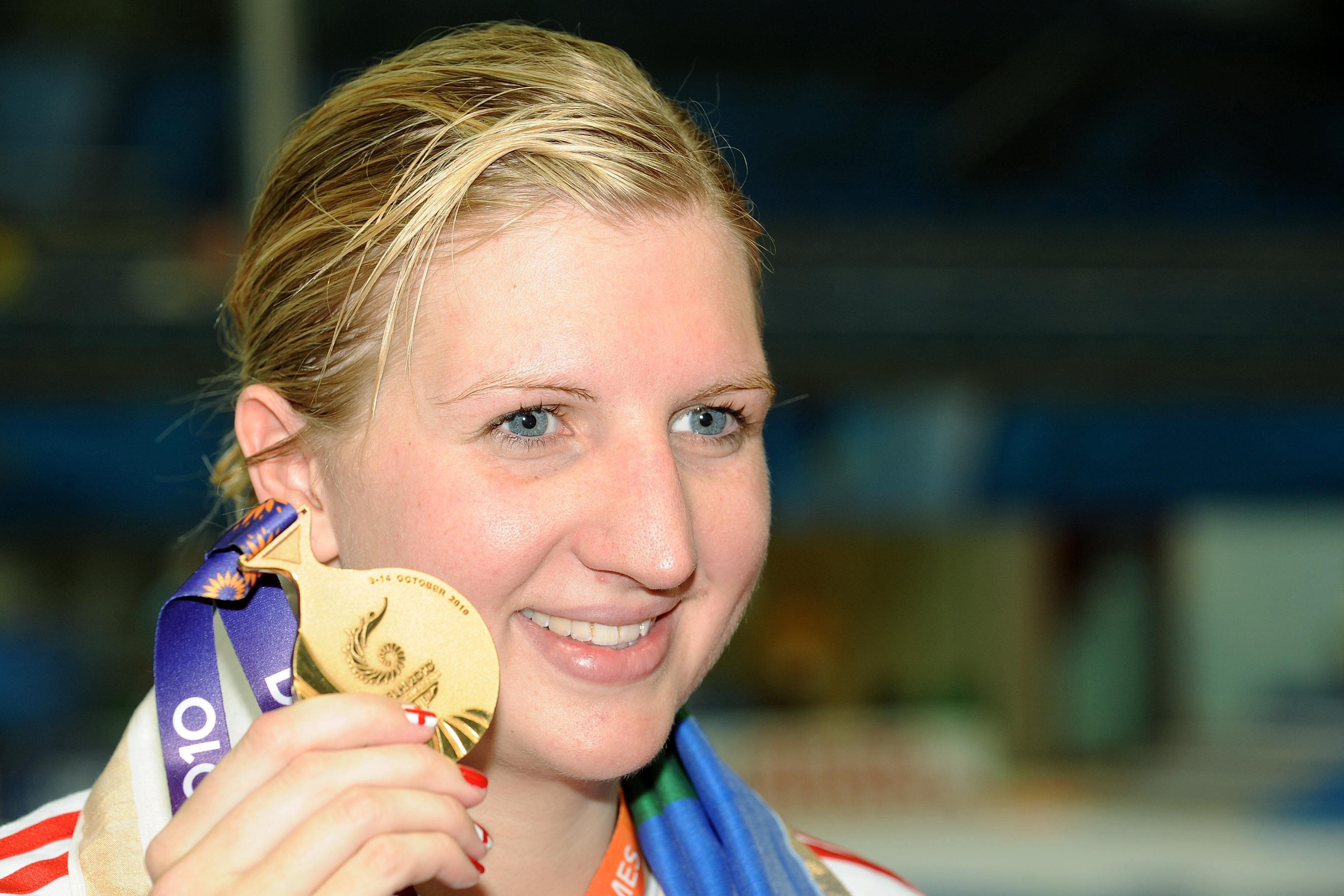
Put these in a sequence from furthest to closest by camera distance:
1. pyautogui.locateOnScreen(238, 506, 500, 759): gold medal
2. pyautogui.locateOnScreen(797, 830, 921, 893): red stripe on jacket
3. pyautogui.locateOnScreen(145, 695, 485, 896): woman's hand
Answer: pyautogui.locateOnScreen(797, 830, 921, 893): red stripe on jacket, pyautogui.locateOnScreen(238, 506, 500, 759): gold medal, pyautogui.locateOnScreen(145, 695, 485, 896): woman's hand

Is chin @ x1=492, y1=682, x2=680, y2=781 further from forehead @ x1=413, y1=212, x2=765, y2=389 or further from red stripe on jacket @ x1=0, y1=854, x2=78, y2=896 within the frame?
red stripe on jacket @ x1=0, y1=854, x2=78, y2=896

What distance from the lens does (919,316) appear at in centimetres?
429

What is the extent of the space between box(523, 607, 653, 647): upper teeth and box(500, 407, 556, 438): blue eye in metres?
0.13

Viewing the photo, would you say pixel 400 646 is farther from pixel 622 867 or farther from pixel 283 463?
pixel 622 867

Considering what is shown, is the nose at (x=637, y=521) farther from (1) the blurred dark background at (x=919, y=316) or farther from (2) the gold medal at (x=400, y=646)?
(1) the blurred dark background at (x=919, y=316)

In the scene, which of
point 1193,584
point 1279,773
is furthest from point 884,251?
point 1279,773

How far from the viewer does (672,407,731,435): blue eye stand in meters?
1.02

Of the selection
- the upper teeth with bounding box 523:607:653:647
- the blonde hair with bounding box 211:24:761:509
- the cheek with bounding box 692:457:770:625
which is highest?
the blonde hair with bounding box 211:24:761:509

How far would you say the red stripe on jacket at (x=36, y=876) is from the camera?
0.99m

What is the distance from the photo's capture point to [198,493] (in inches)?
152

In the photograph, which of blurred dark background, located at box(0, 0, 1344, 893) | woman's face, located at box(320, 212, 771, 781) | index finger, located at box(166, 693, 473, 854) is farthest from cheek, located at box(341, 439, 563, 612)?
blurred dark background, located at box(0, 0, 1344, 893)

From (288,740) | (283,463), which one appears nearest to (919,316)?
(283,463)

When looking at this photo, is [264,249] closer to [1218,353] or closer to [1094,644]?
[1218,353]

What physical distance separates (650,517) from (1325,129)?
449cm
